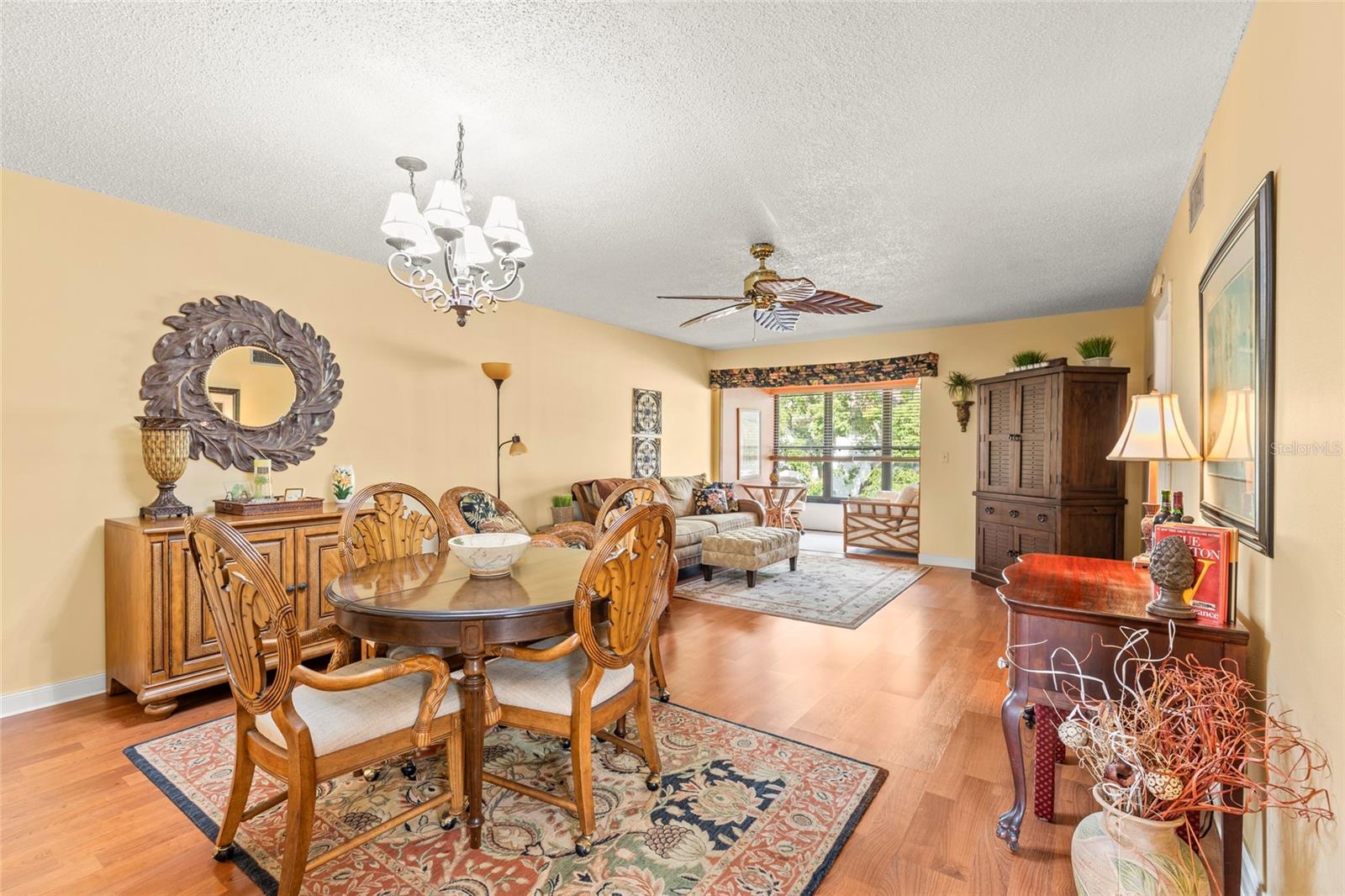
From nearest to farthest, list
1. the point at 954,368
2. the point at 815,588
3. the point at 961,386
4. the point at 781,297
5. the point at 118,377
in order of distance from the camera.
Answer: the point at 118,377, the point at 781,297, the point at 815,588, the point at 961,386, the point at 954,368

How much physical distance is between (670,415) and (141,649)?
5.18 m

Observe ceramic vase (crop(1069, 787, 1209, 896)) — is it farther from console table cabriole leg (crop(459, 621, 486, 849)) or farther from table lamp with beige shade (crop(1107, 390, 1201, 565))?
console table cabriole leg (crop(459, 621, 486, 849))

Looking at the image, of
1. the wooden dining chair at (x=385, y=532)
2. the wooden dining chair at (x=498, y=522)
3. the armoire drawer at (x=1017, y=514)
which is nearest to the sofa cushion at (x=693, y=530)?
the wooden dining chair at (x=498, y=522)

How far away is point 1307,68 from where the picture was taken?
4.31ft

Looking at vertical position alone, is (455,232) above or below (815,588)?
above

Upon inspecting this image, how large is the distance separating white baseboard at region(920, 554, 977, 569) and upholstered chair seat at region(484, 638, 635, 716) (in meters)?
5.13

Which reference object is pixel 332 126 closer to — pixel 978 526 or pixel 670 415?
pixel 670 415

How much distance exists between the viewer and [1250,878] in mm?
1623

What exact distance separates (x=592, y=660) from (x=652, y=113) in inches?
78.5

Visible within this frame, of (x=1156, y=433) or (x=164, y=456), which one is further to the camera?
(x=164, y=456)

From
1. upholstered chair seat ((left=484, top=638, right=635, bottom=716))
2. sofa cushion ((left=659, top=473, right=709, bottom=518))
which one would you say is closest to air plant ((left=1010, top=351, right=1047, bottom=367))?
sofa cushion ((left=659, top=473, right=709, bottom=518))

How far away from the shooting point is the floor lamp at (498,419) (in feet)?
15.2

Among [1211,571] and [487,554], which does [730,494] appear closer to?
[487,554]

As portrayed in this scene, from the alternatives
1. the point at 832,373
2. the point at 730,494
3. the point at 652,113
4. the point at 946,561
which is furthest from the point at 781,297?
the point at 946,561
